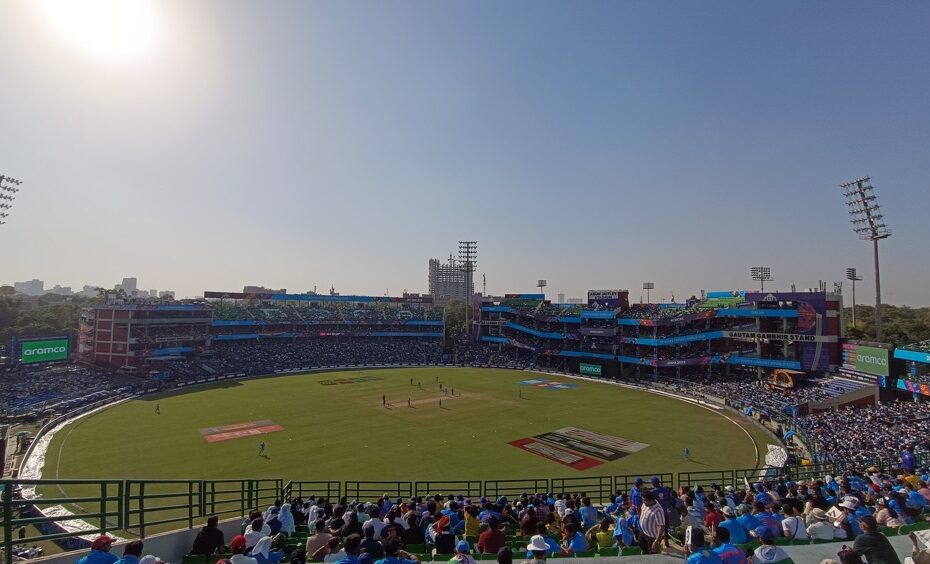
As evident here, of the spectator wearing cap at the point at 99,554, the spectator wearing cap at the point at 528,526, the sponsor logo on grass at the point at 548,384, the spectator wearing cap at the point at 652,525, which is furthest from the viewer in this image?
the sponsor logo on grass at the point at 548,384

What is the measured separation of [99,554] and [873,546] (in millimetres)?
10172

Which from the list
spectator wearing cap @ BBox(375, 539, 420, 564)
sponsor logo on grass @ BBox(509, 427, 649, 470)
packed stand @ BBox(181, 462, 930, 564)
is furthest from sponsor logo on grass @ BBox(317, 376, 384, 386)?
spectator wearing cap @ BBox(375, 539, 420, 564)

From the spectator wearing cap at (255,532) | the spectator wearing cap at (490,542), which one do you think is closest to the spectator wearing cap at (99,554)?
the spectator wearing cap at (255,532)

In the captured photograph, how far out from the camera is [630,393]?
2244 inches

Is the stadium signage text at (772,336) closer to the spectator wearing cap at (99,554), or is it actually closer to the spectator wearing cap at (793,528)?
the spectator wearing cap at (793,528)

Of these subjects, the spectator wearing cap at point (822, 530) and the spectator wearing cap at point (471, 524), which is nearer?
the spectator wearing cap at point (822, 530)

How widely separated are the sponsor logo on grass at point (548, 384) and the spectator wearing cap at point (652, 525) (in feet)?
170

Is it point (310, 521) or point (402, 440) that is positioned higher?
point (310, 521)

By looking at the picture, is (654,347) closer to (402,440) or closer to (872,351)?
(872,351)

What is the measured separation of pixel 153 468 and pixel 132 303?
1935 inches

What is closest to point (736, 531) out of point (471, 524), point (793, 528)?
point (793, 528)

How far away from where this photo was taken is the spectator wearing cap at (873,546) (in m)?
6.37

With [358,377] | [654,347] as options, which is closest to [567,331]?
[654,347]

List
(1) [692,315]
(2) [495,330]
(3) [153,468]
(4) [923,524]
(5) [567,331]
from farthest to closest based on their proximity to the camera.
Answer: (2) [495,330]
(5) [567,331]
(1) [692,315]
(3) [153,468]
(4) [923,524]
